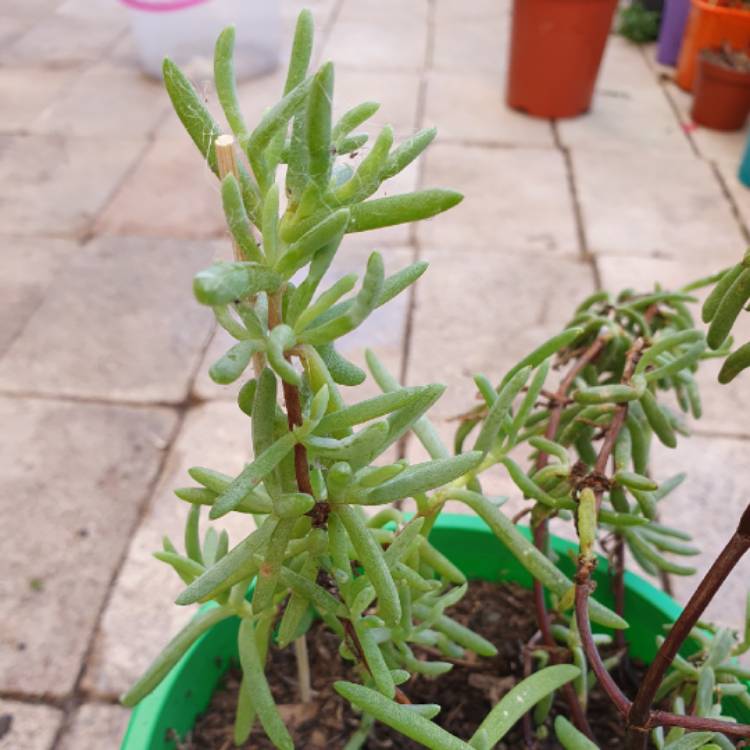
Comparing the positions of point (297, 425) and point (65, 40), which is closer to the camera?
point (297, 425)

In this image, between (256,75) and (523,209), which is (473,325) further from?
(256,75)

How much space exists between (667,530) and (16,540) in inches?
39.9

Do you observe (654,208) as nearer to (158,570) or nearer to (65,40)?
(158,570)

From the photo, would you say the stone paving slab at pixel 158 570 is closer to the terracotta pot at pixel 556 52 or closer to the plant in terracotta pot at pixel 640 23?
the terracotta pot at pixel 556 52

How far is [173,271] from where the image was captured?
6.37ft

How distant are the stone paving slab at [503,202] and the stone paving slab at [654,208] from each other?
7 centimetres

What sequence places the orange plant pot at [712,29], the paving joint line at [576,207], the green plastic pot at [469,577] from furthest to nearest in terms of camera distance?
the orange plant pot at [712,29], the paving joint line at [576,207], the green plastic pot at [469,577]

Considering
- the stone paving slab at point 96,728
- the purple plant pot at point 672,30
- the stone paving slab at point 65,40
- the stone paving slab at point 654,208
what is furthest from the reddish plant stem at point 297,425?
the purple plant pot at point 672,30

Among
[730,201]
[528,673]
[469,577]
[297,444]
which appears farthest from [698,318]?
[297,444]

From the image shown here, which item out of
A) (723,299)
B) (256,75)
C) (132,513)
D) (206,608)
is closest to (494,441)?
(723,299)

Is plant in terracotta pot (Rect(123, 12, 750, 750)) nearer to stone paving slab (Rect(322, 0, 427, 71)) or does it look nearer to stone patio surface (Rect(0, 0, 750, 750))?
stone patio surface (Rect(0, 0, 750, 750))

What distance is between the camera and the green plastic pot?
0.75 metres

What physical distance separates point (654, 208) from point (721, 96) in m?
0.62

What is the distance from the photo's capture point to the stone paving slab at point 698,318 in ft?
5.15
